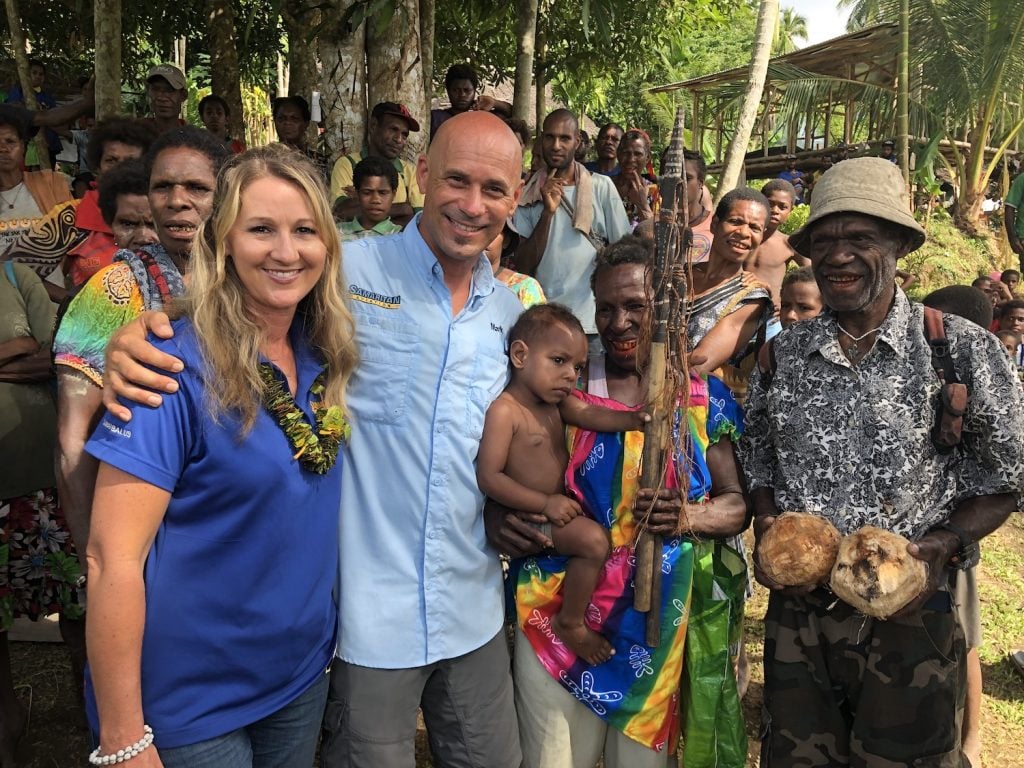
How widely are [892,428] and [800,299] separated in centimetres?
205

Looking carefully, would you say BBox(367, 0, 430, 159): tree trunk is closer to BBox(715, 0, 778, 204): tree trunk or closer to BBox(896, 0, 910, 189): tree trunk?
BBox(715, 0, 778, 204): tree trunk

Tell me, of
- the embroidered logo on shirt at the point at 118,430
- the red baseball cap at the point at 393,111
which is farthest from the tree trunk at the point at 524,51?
the embroidered logo on shirt at the point at 118,430

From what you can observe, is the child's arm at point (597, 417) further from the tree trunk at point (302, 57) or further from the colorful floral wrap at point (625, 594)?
the tree trunk at point (302, 57)

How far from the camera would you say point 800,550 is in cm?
229

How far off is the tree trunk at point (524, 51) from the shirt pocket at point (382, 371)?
662 cm

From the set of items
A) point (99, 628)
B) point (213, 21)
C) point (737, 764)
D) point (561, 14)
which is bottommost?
point (737, 764)

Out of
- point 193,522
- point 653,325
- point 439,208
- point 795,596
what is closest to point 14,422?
point 193,522

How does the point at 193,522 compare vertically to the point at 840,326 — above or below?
below

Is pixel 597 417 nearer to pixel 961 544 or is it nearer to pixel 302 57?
pixel 961 544

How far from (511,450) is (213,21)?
8990 mm

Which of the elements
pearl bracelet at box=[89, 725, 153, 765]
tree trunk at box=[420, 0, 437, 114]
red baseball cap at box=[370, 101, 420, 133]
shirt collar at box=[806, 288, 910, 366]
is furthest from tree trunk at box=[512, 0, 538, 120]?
pearl bracelet at box=[89, 725, 153, 765]

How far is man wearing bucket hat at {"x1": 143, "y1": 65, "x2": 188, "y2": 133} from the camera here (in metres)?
6.35

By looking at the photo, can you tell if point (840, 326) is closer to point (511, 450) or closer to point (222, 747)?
point (511, 450)

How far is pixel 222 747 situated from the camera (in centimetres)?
184
